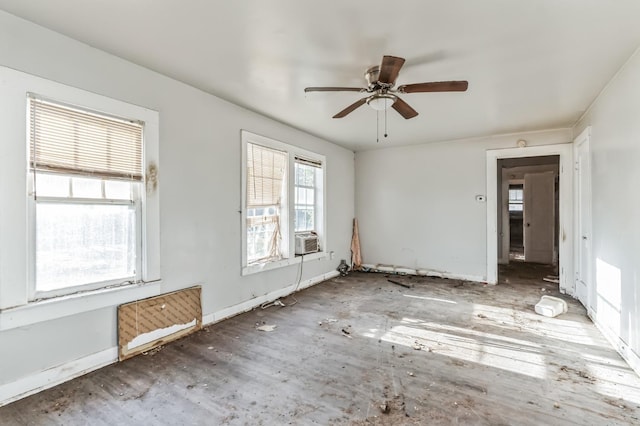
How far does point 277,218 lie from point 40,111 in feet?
9.62

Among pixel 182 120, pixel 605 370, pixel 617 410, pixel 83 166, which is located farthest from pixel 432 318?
pixel 83 166

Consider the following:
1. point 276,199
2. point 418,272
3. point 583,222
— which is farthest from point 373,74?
point 418,272

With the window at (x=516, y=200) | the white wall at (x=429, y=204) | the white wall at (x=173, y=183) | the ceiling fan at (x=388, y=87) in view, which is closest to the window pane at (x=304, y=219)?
the white wall at (x=173, y=183)

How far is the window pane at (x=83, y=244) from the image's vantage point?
2.30 meters

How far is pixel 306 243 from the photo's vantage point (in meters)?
5.10

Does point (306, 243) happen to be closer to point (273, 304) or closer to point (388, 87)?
point (273, 304)

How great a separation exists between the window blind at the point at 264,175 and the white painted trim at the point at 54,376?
2.17 meters

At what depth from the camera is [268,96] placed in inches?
139

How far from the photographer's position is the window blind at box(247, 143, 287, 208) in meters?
4.13

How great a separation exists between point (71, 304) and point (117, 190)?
0.98m

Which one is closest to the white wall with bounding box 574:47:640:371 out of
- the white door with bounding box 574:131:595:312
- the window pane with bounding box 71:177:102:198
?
the white door with bounding box 574:131:595:312

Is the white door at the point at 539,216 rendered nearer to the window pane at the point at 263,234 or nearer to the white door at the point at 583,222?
the white door at the point at 583,222

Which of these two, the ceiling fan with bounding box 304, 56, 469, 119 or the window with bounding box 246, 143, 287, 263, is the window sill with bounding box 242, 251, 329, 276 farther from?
the ceiling fan with bounding box 304, 56, 469, 119

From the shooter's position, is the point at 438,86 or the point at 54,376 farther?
the point at 438,86
